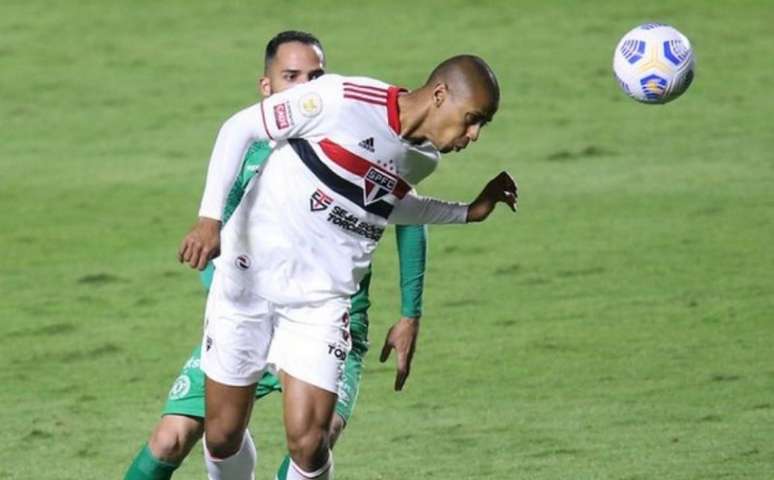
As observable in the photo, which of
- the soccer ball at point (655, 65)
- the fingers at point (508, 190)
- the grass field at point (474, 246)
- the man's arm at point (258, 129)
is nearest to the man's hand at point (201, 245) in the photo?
the man's arm at point (258, 129)

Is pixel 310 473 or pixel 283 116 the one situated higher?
pixel 283 116

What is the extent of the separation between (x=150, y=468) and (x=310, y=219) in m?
1.07

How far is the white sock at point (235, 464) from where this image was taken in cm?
612

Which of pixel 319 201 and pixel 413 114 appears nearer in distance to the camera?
pixel 413 114

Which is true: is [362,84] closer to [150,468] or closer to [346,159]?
[346,159]

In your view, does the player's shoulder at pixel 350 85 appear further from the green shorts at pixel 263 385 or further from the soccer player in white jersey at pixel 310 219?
the green shorts at pixel 263 385

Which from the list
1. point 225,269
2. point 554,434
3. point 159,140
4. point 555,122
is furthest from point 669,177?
point 225,269

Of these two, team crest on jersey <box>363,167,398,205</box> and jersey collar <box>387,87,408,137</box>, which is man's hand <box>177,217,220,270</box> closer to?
team crest on jersey <box>363,167,398,205</box>

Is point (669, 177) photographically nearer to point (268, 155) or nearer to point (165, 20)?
point (165, 20)

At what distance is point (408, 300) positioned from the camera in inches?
255

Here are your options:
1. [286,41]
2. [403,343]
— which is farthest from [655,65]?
[403,343]

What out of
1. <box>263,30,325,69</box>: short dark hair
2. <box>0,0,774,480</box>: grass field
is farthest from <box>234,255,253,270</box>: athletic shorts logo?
<box>0,0,774,480</box>: grass field

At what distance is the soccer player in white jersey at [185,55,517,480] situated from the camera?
5676 mm

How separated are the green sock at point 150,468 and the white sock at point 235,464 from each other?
0.14 m
